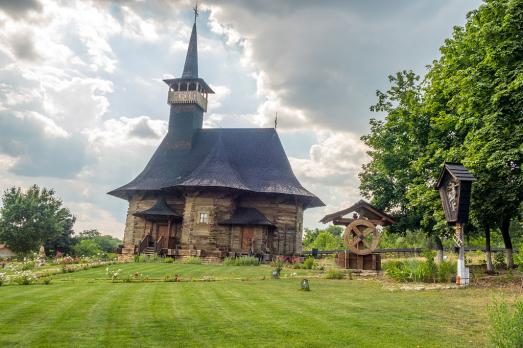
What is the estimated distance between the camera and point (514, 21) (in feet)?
47.4

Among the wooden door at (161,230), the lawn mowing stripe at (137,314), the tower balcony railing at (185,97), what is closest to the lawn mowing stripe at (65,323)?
the lawn mowing stripe at (137,314)

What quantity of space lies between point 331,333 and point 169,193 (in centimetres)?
2804

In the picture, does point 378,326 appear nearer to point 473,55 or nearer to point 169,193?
point 473,55

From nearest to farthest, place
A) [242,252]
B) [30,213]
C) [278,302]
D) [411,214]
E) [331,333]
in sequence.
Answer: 1. [331,333]
2. [278,302]
3. [411,214]
4. [242,252]
5. [30,213]

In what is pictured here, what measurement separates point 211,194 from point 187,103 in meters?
11.2

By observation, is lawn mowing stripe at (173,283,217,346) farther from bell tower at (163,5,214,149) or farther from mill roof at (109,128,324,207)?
bell tower at (163,5,214,149)

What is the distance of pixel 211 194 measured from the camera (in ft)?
102

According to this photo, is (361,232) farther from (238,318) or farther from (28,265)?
(28,265)

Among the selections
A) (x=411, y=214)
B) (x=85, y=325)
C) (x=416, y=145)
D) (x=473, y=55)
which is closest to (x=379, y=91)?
(x=416, y=145)

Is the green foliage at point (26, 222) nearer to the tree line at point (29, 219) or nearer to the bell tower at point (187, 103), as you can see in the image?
the tree line at point (29, 219)

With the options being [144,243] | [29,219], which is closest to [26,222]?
[29,219]

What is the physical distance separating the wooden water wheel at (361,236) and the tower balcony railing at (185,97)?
2307cm

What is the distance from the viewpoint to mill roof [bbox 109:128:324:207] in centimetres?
3189

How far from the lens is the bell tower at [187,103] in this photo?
37438mm
